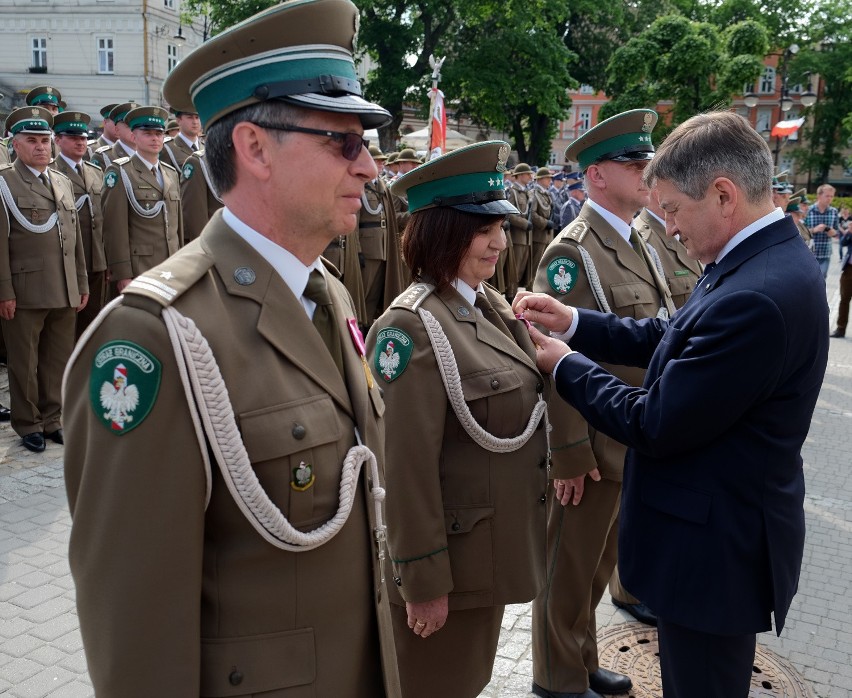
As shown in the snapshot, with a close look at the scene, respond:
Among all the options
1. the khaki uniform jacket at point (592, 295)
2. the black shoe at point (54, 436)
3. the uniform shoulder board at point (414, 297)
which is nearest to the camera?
the uniform shoulder board at point (414, 297)

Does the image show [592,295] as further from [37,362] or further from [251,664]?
[37,362]

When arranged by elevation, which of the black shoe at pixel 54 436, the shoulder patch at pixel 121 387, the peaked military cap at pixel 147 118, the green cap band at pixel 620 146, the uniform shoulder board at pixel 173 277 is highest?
the peaked military cap at pixel 147 118

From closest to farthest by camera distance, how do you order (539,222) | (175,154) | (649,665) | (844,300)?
1. (649,665)
2. (175,154)
3. (844,300)
4. (539,222)

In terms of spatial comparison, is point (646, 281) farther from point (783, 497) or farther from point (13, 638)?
point (13, 638)

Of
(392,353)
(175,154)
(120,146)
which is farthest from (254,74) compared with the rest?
(175,154)

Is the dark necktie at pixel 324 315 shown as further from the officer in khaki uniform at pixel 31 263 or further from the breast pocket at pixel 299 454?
the officer in khaki uniform at pixel 31 263

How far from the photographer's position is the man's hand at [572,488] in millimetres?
3219

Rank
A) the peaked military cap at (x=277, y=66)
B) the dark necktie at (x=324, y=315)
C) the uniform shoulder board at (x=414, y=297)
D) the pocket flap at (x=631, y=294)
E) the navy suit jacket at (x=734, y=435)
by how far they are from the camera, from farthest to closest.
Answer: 1. the pocket flap at (x=631, y=294)
2. the uniform shoulder board at (x=414, y=297)
3. the navy suit jacket at (x=734, y=435)
4. the dark necktie at (x=324, y=315)
5. the peaked military cap at (x=277, y=66)

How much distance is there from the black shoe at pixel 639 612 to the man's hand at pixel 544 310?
1882 millimetres

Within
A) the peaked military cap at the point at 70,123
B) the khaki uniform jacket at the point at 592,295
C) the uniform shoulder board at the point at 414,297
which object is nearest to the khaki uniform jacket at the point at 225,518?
the uniform shoulder board at the point at 414,297

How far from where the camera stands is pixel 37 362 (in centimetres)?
646

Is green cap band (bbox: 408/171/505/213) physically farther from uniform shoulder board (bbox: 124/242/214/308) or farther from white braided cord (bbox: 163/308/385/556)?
white braided cord (bbox: 163/308/385/556)

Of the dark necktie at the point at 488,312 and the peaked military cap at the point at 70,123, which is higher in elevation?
the peaked military cap at the point at 70,123

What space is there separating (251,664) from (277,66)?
123 cm
